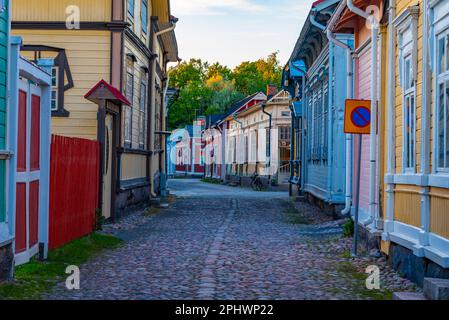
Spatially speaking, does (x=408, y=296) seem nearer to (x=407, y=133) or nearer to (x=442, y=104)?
(x=442, y=104)

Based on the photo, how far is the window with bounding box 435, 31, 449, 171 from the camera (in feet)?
25.7

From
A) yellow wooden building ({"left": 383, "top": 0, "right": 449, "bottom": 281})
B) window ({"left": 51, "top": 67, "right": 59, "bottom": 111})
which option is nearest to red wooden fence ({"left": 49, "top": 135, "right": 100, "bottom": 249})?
window ({"left": 51, "top": 67, "right": 59, "bottom": 111})

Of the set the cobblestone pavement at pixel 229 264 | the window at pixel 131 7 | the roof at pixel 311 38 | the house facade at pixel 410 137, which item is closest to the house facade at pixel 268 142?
the roof at pixel 311 38

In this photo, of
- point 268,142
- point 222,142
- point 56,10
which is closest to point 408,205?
point 56,10

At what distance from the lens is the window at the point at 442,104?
7824mm

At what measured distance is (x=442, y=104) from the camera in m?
8.00

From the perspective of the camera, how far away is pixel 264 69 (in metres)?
105

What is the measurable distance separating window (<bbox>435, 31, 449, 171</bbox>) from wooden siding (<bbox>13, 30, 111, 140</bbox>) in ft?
33.2

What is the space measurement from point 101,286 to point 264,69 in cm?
9729

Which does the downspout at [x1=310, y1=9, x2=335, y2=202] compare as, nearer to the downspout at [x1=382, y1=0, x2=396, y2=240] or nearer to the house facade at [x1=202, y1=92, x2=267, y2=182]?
the downspout at [x1=382, y1=0, x2=396, y2=240]

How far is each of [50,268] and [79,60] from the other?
8.20 metres

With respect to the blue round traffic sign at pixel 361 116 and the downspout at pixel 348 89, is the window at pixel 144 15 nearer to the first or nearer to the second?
the downspout at pixel 348 89
